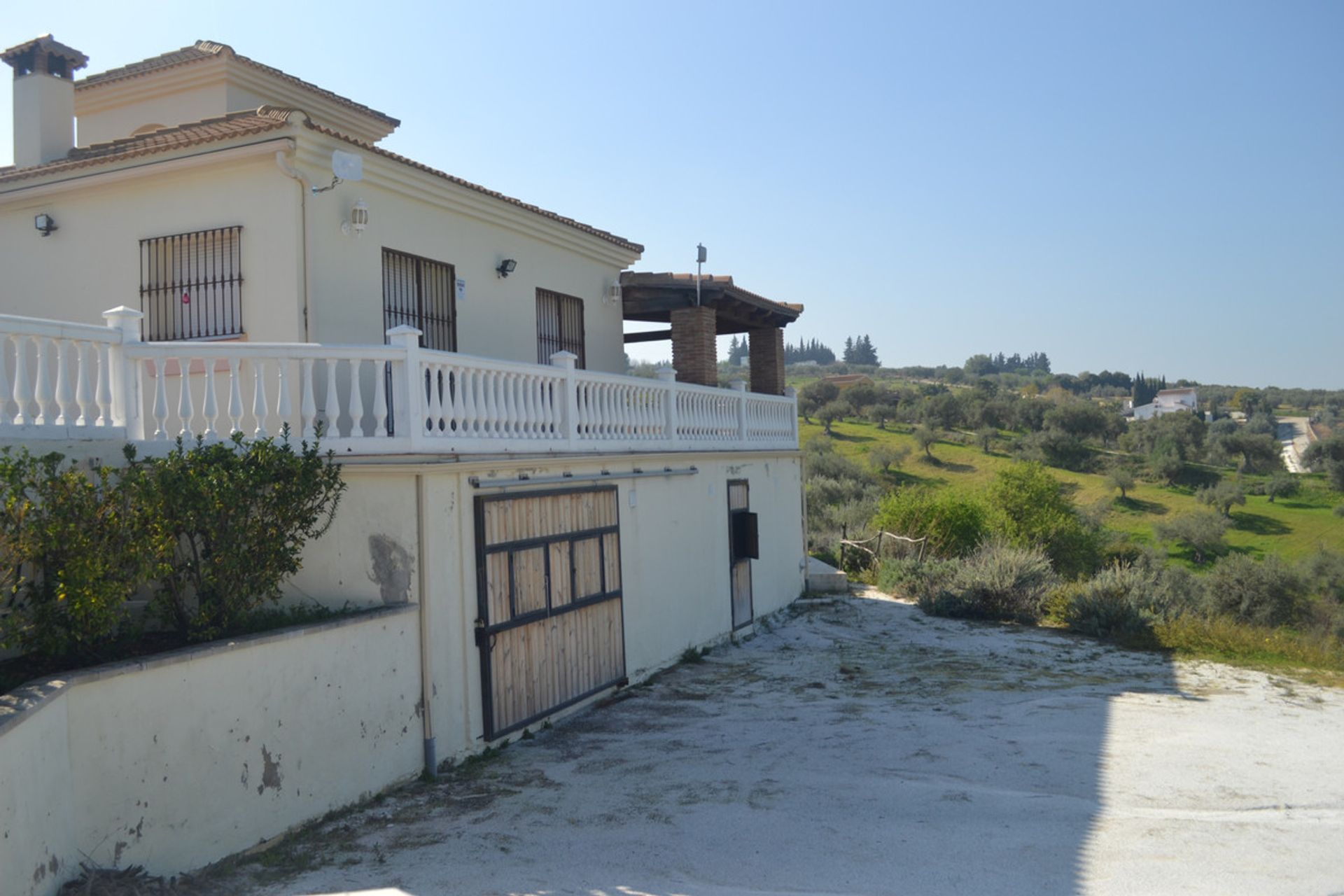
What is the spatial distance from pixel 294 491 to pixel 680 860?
11.7 feet

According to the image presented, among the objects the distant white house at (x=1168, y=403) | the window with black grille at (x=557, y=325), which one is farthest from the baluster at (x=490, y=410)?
the distant white house at (x=1168, y=403)

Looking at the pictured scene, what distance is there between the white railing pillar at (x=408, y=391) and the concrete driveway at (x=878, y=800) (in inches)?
106

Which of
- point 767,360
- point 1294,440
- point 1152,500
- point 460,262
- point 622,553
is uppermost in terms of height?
point 460,262

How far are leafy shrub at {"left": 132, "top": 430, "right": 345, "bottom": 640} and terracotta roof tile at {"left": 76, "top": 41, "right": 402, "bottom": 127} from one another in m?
7.63

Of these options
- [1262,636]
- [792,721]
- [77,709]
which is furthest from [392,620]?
[1262,636]

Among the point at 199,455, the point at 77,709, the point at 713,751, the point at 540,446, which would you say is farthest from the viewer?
the point at 540,446

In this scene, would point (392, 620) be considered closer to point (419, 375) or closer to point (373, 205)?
point (419, 375)

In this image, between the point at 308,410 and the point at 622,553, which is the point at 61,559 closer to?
the point at 308,410

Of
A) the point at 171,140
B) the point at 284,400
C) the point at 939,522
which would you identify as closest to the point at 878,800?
the point at 284,400

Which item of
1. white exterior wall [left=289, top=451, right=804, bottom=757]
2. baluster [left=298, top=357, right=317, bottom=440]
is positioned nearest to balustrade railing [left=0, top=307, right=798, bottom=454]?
baluster [left=298, top=357, right=317, bottom=440]

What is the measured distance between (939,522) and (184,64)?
18122mm

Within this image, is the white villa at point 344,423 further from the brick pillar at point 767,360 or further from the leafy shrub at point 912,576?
the leafy shrub at point 912,576

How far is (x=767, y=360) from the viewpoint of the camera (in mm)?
19109

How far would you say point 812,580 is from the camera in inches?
769
